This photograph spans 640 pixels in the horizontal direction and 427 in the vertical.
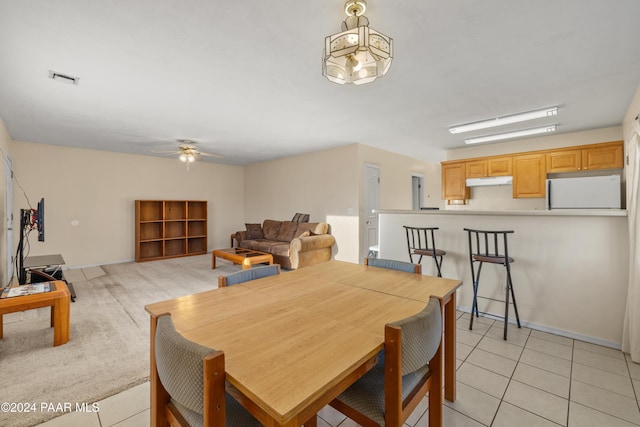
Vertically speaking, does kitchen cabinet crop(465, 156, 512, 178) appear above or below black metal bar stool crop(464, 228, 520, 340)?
above

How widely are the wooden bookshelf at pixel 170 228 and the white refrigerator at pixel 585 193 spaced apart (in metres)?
7.36

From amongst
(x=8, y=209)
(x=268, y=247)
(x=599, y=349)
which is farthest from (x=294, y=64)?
(x=8, y=209)

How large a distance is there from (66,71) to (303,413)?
3.39 m

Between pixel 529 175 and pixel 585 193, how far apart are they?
0.80 meters

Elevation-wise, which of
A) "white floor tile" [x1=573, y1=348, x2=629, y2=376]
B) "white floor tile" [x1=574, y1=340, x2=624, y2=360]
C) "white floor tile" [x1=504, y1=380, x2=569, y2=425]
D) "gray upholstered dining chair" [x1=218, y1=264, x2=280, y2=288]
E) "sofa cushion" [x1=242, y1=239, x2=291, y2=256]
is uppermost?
"gray upholstered dining chair" [x1=218, y1=264, x2=280, y2=288]

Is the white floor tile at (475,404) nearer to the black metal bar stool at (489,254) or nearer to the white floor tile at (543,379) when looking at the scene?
the white floor tile at (543,379)

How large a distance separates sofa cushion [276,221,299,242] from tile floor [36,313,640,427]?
408cm

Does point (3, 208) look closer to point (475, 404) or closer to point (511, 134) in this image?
point (475, 404)

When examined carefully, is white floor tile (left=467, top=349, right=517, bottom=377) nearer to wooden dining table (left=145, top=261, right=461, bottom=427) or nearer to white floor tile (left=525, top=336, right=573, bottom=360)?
white floor tile (left=525, top=336, right=573, bottom=360)

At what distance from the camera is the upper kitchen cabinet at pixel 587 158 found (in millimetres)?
3941

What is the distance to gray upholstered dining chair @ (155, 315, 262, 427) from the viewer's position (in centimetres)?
78

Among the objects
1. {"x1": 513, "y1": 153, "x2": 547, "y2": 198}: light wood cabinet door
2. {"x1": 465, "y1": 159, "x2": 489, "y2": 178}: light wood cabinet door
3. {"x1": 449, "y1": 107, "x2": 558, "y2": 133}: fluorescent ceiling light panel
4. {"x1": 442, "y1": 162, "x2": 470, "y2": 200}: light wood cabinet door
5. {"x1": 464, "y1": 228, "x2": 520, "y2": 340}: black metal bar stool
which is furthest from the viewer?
{"x1": 442, "y1": 162, "x2": 470, "y2": 200}: light wood cabinet door

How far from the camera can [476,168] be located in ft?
17.3

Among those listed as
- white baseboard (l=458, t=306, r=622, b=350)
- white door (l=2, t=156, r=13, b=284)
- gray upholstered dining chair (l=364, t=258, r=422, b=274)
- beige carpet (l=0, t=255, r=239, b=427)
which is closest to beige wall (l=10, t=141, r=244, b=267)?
white door (l=2, t=156, r=13, b=284)
